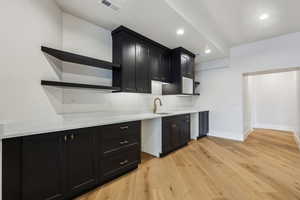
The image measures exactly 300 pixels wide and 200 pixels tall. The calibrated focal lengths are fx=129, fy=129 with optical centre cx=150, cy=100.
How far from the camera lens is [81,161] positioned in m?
1.58

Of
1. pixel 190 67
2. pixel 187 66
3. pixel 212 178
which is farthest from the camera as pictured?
pixel 190 67

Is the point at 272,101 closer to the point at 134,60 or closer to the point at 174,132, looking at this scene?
the point at 174,132

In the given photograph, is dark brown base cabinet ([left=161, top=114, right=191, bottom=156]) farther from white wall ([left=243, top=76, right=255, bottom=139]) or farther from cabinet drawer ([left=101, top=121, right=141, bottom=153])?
white wall ([left=243, top=76, right=255, bottom=139])

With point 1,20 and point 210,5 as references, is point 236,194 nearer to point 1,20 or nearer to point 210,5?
point 210,5

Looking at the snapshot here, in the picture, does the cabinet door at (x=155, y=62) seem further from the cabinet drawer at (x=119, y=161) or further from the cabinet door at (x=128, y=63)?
the cabinet drawer at (x=119, y=161)

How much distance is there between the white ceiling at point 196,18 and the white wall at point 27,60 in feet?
1.42

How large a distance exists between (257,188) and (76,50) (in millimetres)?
3361

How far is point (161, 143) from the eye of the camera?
107 inches

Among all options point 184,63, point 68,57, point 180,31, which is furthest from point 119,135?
point 184,63

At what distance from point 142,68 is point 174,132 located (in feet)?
5.37

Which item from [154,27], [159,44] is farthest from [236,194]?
[159,44]

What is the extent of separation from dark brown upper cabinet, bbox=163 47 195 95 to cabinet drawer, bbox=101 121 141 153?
5.49 ft

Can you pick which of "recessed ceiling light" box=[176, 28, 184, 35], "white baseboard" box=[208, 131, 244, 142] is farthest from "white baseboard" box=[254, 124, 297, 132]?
"recessed ceiling light" box=[176, 28, 184, 35]

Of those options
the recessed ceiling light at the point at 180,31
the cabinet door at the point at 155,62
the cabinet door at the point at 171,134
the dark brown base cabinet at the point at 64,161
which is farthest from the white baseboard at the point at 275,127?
the dark brown base cabinet at the point at 64,161
